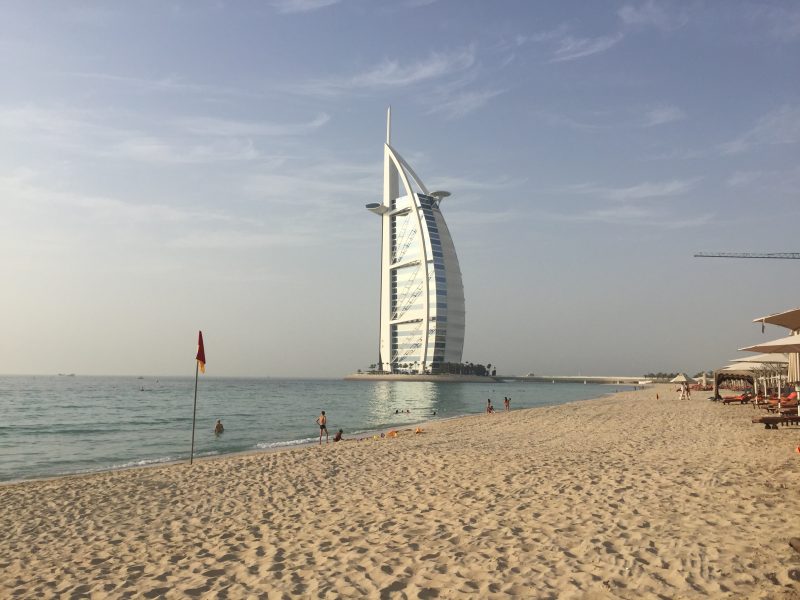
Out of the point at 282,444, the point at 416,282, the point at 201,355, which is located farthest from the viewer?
the point at 416,282

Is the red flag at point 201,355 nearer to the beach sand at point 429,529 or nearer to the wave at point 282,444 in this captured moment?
the beach sand at point 429,529

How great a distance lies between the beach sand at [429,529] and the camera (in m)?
5.06

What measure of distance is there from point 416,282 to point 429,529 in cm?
10992

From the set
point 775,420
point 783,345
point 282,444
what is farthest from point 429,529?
point 282,444

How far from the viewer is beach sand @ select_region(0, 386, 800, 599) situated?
16.6ft

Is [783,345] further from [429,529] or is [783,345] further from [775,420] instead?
[429,529]

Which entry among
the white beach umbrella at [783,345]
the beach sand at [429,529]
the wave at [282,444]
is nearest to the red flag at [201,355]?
the beach sand at [429,529]

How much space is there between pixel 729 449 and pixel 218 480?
10.5 m

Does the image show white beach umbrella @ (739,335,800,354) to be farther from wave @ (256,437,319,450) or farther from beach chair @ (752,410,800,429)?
wave @ (256,437,319,450)

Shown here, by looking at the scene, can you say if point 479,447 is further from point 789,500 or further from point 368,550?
point 368,550

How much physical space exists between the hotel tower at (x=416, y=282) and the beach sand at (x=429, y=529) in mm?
101373

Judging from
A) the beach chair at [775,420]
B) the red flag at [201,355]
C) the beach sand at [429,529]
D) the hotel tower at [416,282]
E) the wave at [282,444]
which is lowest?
the wave at [282,444]

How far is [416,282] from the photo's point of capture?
116375mm

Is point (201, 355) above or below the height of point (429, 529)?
above
